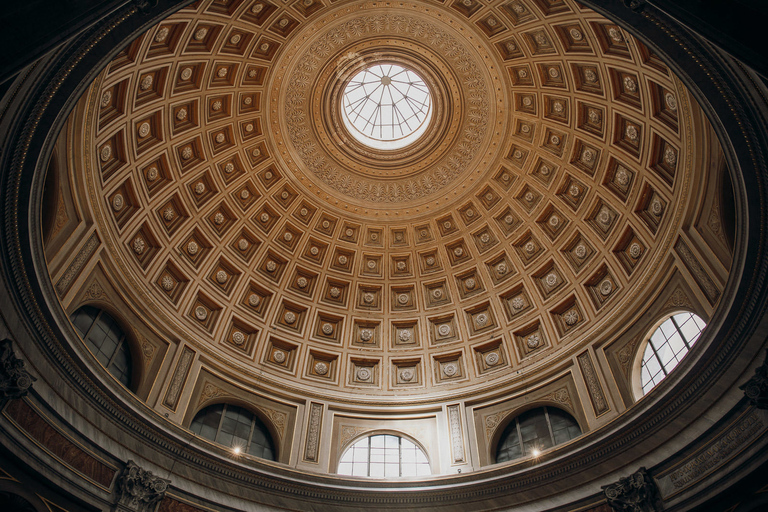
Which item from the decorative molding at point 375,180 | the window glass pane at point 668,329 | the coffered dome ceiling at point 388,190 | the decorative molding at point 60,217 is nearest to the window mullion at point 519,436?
the coffered dome ceiling at point 388,190

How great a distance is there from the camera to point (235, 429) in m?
17.5

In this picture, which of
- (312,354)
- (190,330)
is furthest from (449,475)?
(190,330)

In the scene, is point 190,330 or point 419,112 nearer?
point 190,330

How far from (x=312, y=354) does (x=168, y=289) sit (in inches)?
244

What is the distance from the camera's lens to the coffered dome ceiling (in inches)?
632

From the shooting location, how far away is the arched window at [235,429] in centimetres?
1692

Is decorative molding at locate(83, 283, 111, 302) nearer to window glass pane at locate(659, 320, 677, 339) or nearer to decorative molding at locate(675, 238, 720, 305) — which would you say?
window glass pane at locate(659, 320, 677, 339)

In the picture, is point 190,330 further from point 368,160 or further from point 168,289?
point 368,160

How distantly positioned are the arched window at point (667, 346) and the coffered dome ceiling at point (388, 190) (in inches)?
48.9

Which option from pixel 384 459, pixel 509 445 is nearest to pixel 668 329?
pixel 509 445

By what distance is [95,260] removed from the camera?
49.2 feet

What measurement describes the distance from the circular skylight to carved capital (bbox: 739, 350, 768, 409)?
1684cm

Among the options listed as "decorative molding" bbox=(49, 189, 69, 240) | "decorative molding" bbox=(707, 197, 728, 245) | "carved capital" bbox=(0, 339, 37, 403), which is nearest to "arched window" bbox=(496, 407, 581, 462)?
"decorative molding" bbox=(707, 197, 728, 245)

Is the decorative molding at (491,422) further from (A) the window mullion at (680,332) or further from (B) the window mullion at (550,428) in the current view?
(A) the window mullion at (680,332)
